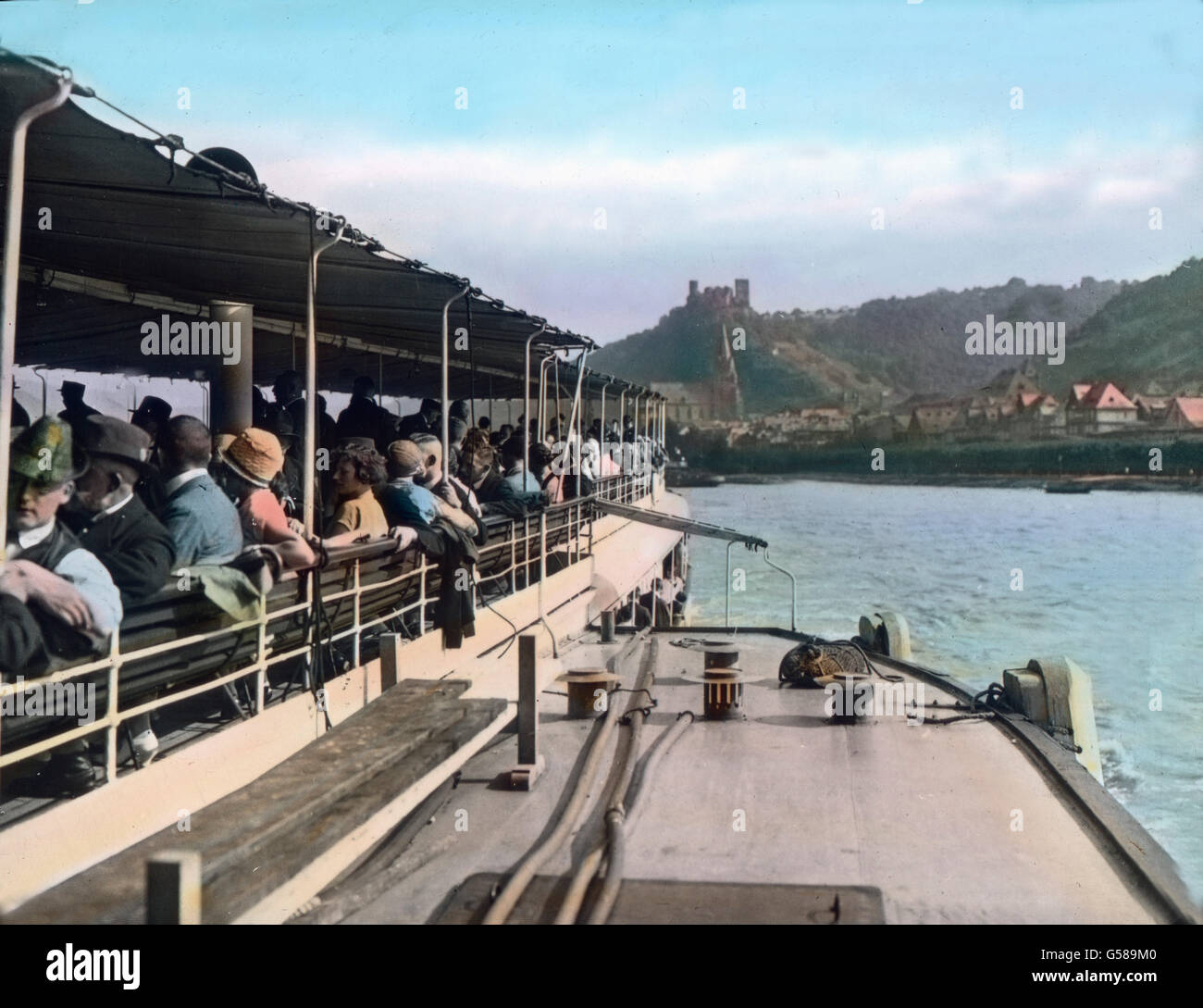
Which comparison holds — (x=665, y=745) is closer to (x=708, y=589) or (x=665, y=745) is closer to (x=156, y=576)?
(x=156, y=576)

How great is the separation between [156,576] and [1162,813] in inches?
772

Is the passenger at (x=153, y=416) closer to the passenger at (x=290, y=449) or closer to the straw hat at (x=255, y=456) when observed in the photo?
the passenger at (x=290, y=449)

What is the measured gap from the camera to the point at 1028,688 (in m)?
9.87

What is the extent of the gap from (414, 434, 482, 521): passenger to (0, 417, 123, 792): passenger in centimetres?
388

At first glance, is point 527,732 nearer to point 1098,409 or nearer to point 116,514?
point 116,514

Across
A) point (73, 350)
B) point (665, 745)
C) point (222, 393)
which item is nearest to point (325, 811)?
point (665, 745)

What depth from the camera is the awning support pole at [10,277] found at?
10.5 ft

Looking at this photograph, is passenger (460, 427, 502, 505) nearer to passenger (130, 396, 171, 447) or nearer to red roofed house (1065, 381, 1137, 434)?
passenger (130, 396, 171, 447)

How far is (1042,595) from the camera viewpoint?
140ft

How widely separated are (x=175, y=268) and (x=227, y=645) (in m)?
3.59

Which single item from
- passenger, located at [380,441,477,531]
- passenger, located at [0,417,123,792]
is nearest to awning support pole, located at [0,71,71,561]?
passenger, located at [0,417,123,792]

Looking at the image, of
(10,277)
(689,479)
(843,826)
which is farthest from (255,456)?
(689,479)

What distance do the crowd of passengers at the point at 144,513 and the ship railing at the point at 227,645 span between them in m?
0.13

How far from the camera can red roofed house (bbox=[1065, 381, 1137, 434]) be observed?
8956 cm
